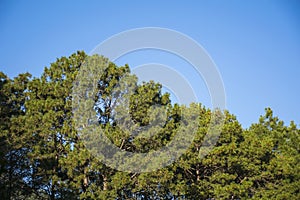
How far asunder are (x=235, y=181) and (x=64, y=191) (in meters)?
7.62

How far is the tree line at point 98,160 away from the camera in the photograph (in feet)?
48.2

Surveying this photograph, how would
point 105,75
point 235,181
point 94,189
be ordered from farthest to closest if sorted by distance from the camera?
point 235,181 → point 105,75 → point 94,189

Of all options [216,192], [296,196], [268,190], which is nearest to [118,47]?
[216,192]

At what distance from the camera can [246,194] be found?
638 inches

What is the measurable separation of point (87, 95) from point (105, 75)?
1192 millimetres

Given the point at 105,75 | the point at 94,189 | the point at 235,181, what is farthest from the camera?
the point at 235,181

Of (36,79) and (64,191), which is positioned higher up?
(36,79)

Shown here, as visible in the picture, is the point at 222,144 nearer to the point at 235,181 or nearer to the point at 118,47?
the point at 235,181

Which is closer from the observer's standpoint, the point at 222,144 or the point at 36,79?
the point at 36,79

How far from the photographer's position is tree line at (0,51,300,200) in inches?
578

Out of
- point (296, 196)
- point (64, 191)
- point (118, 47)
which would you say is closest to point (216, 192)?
point (296, 196)

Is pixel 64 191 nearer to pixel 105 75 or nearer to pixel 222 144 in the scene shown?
pixel 105 75

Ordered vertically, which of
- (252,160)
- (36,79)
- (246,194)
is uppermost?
(36,79)

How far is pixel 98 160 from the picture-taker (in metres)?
14.5
